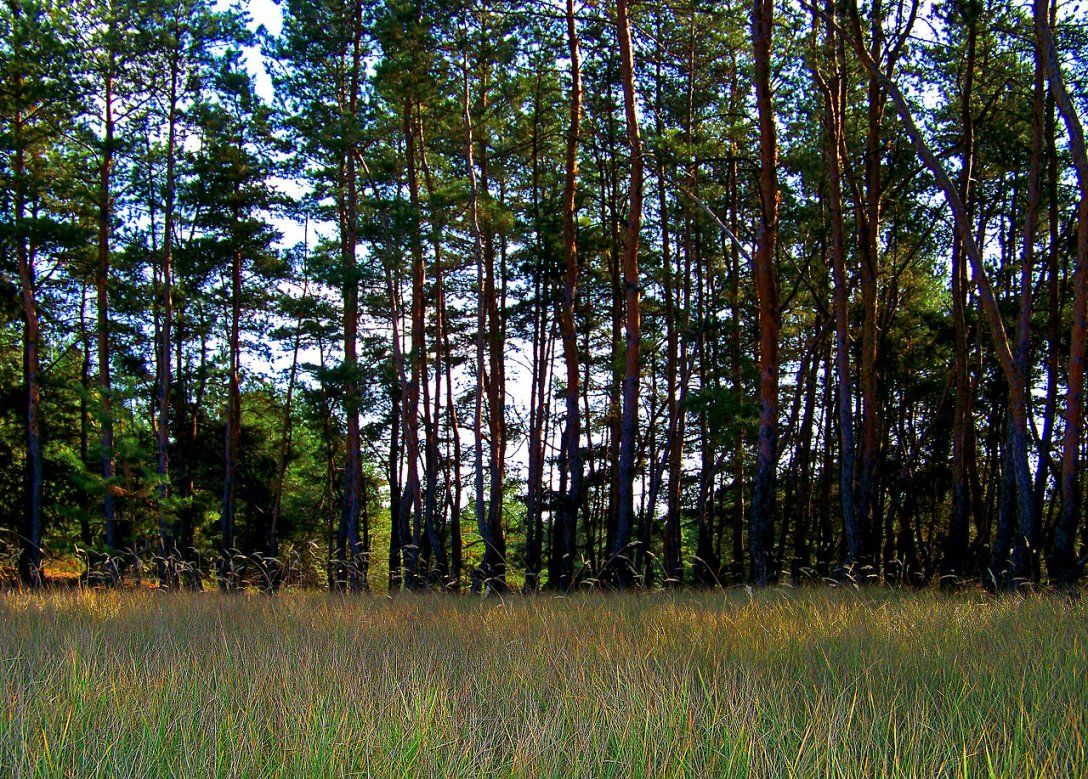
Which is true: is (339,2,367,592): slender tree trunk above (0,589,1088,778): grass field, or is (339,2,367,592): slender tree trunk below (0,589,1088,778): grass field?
above

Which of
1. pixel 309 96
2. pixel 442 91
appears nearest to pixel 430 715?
pixel 442 91

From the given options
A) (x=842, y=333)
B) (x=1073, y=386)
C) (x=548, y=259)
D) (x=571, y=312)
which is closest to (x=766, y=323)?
(x=842, y=333)

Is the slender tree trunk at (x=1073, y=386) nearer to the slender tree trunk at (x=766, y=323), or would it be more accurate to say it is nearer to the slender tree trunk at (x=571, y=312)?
the slender tree trunk at (x=766, y=323)

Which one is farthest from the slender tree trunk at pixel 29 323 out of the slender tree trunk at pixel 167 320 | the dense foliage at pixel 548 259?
the slender tree trunk at pixel 167 320

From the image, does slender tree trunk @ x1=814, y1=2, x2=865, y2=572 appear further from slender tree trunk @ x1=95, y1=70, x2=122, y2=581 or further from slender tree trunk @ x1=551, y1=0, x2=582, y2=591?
slender tree trunk @ x1=95, y1=70, x2=122, y2=581

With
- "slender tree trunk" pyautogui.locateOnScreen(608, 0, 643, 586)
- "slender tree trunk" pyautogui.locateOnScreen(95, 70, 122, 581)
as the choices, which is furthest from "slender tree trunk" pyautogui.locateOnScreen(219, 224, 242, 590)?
"slender tree trunk" pyautogui.locateOnScreen(608, 0, 643, 586)

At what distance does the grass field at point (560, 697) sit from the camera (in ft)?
8.11

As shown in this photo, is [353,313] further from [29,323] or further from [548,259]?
[29,323]

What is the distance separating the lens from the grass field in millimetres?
2471

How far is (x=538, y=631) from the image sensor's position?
4.98 metres

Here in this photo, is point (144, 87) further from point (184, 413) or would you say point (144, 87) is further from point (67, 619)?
point (67, 619)

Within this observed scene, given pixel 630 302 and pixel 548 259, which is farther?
pixel 548 259

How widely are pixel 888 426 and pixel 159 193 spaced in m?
18.6

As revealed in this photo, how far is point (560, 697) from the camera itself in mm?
3148
